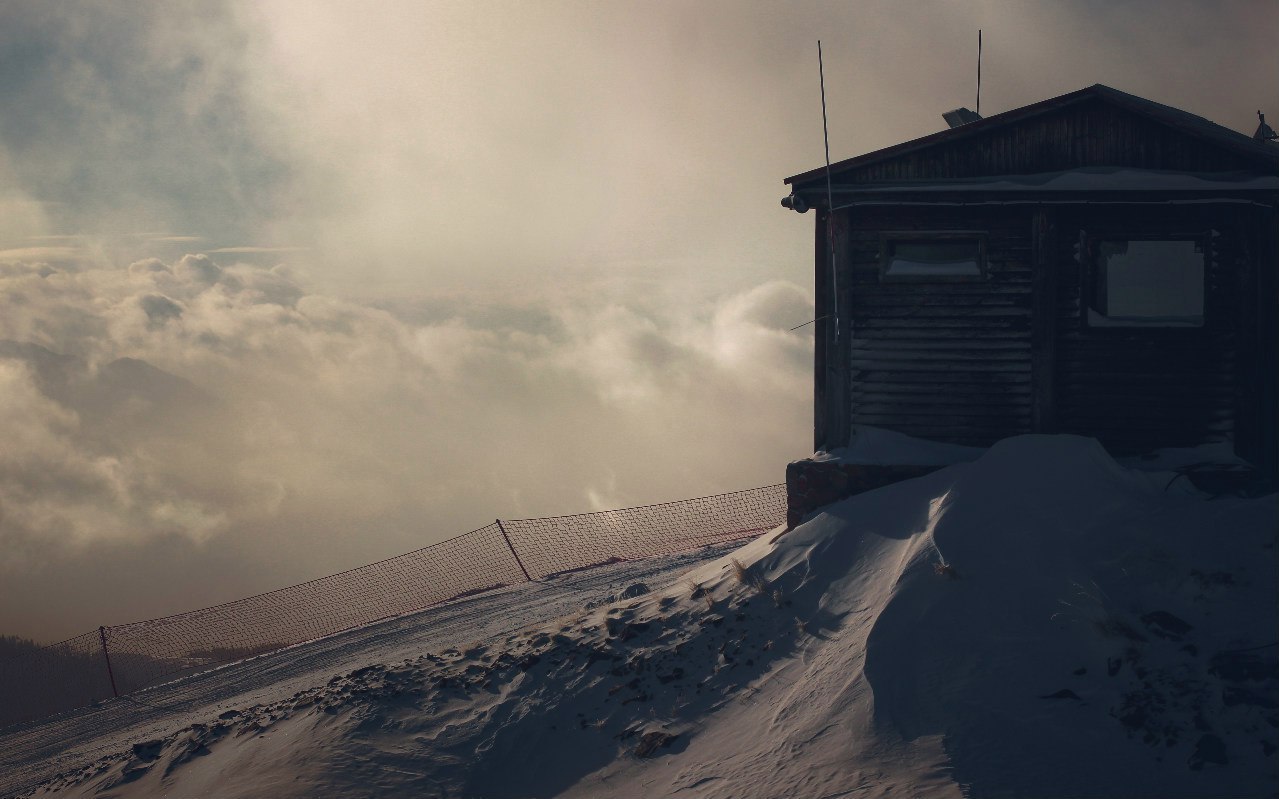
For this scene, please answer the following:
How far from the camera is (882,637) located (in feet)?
29.8

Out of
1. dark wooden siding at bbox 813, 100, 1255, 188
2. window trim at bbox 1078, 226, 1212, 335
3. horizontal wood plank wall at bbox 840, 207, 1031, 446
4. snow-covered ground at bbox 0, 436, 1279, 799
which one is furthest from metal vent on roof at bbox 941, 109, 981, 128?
snow-covered ground at bbox 0, 436, 1279, 799

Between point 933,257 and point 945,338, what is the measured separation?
1.11 meters

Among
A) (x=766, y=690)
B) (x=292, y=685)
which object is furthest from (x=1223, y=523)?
(x=292, y=685)

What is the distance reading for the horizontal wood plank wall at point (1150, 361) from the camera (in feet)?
41.2

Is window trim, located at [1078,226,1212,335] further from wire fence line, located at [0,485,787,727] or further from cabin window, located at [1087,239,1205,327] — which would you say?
wire fence line, located at [0,485,787,727]

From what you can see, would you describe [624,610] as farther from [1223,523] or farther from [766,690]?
[1223,523]

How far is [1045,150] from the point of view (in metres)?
12.8

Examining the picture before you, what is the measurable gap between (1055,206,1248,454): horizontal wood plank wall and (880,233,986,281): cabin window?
3.66 feet

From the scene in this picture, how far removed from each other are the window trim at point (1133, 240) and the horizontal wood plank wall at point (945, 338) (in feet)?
2.39

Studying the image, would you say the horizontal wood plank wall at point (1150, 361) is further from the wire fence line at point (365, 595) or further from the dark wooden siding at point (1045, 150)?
the wire fence line at point (365, 595)

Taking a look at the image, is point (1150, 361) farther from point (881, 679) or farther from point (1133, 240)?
point (881, 679)

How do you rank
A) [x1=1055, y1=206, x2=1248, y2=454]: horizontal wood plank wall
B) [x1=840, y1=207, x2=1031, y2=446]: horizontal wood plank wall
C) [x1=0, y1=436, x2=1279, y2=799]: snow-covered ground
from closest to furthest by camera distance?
[x1=0, y1=436, x2=1279, y2=799]: snow-covered ground, [x1=1055, y1=206, x2=1248, y2=454]: horizontal wood plank wall, [x1=840, y1=207, x2=1031, y2=446]: horizontal wood plank wall

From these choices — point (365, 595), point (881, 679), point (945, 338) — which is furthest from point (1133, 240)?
point (365, 595)

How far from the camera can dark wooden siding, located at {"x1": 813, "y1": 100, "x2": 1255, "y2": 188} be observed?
12.7m
